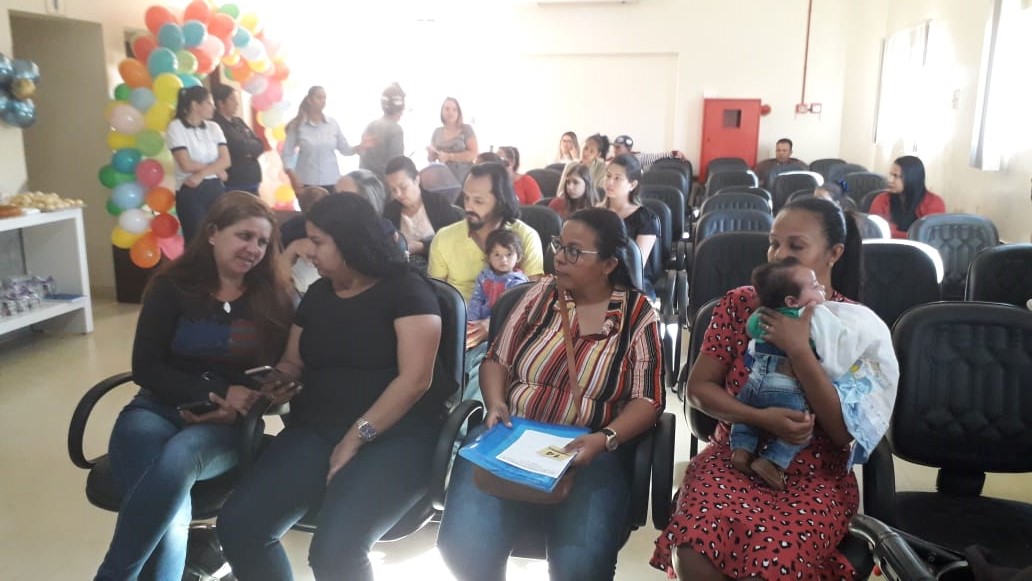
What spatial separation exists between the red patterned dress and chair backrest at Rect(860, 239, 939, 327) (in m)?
1.42

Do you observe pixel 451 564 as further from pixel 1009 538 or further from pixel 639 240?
pixel 639 240

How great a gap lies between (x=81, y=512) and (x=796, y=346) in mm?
2631

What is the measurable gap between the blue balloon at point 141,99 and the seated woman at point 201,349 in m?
Result: 3.71

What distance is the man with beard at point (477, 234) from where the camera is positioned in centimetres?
315

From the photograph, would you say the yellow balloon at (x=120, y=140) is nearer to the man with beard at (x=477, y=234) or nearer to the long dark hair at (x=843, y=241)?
the man with beard at (x=477, y=234)

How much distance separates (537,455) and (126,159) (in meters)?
4.76

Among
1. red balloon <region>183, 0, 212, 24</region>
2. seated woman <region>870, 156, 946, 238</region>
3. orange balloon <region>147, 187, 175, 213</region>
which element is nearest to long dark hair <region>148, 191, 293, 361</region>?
orange balloon <region>147, 187, 175, 213</region>

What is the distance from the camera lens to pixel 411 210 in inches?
153

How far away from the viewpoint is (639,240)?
3.85m

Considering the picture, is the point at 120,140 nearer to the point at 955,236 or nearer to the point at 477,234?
the point at 477,234

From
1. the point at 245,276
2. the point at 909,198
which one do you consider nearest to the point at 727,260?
the point at 245,276

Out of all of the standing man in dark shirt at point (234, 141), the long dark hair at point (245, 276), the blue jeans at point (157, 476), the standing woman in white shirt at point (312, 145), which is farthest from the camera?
the standing woman in white shirt at point (312, 145)

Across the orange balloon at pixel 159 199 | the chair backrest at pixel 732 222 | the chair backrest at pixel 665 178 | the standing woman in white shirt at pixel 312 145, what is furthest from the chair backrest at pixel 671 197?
the orange balloon at pixel 159 199

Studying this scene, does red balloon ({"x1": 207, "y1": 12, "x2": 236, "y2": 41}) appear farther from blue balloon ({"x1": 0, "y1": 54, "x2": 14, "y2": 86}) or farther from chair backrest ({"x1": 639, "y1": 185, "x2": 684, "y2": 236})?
chair backrest ({"x1": 639, "y1": 185, "x2": 684, "y2": 236})
